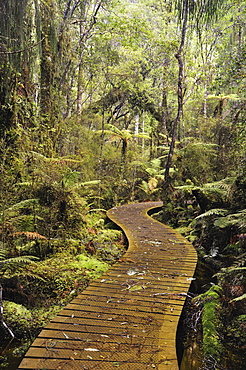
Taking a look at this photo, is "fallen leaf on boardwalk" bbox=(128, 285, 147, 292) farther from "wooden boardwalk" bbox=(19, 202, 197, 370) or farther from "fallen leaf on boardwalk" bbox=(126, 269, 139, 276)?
"fallen leaf on boardwalk" bbox=(126, 269, 139, 276)

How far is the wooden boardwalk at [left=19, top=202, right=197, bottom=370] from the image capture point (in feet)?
7.76

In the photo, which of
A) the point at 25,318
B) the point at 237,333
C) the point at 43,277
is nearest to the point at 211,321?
the point at 237,333

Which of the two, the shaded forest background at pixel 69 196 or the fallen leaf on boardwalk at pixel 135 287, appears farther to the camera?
the shaded forest background at pixel 69 196

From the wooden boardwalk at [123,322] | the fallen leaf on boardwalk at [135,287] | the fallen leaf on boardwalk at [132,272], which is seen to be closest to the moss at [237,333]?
the wooden boardwalk at [123,322]

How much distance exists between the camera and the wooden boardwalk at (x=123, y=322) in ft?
7.76

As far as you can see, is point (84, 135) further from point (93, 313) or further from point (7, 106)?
point (93, 313)

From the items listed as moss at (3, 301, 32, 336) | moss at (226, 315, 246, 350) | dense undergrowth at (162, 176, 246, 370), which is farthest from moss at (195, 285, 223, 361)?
moss at (3, 301, 32, 336)

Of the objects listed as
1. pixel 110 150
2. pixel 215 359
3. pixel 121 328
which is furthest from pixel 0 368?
pixel 110 150

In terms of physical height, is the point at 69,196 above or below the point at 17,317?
above

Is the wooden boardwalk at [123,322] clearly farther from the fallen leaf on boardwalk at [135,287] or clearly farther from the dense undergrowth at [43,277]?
the dense undergrowth at [43,277]

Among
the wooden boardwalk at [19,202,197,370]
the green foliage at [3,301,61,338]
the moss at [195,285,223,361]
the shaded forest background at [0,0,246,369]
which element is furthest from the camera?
the shaded forest background at [0,0,246,369]

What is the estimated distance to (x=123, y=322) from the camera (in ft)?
9.75

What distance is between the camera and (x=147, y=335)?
2742mm

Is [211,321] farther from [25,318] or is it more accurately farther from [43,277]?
[43,277]
